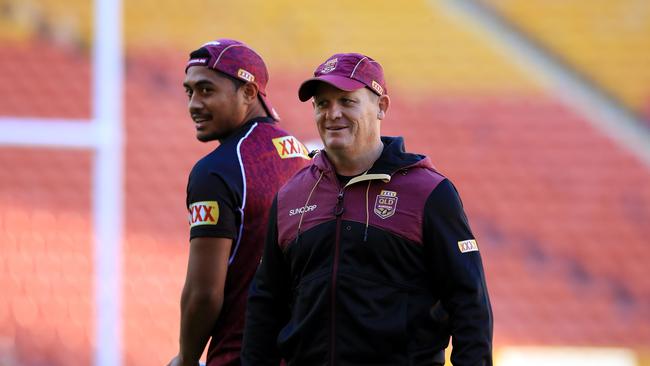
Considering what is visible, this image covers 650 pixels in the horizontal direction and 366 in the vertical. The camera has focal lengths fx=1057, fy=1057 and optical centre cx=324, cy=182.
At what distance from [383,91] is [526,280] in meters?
5.13

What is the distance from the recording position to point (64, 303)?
7.77 m

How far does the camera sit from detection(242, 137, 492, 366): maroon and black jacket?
8.43 ft

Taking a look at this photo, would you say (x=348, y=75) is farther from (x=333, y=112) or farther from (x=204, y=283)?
(x=204, y=283)

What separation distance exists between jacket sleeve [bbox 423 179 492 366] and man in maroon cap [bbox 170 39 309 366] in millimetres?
686

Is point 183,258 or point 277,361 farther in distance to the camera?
point 183,258

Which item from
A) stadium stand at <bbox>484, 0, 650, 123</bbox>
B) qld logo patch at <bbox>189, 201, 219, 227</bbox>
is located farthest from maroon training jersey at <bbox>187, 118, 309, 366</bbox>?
stadium stand at <bbox>484, 0, 650, 123</bbox>

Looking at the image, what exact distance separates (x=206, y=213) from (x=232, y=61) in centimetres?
53

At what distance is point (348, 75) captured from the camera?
274cm

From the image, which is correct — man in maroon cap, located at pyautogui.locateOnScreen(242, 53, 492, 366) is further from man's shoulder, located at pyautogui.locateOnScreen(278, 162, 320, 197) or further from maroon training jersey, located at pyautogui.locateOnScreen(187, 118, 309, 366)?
maroon training jersey, located at pyautogui.locateOnScreen(187, 118, 309, 366)

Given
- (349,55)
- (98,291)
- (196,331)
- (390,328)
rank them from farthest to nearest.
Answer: (98,291)
(196,331)
(349,55)
(390,328)

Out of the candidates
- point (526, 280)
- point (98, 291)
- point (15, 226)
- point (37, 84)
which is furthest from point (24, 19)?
point (526, 280)

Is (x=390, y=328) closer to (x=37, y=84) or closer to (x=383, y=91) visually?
(x=383, y=91)

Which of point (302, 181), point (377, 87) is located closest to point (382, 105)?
point (377, 87)

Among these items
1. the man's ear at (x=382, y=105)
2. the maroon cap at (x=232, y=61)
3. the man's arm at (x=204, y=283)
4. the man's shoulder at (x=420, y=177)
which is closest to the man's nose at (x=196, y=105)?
the maroon cap at (x=232, y=61)
